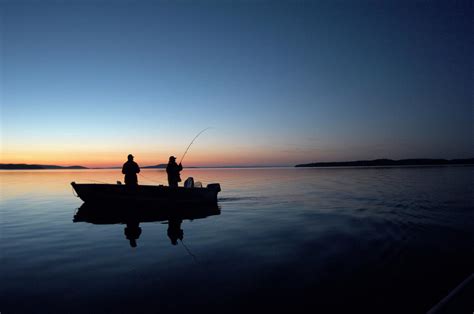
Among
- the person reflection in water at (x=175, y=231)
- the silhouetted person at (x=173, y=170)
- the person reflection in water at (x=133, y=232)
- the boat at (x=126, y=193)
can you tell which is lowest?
the person reflection in water at (x=175, y=231)

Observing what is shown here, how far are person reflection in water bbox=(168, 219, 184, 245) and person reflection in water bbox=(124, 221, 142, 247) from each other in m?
1.24

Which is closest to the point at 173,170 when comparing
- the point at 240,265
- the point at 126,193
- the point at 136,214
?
the point at 126,193

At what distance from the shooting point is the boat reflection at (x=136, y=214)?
1529 centimetres

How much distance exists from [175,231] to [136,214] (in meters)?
5.47

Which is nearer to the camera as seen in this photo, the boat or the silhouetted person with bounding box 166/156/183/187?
the boat

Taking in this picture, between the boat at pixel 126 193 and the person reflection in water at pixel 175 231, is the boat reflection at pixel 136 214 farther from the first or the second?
the boat at pixel 126 193

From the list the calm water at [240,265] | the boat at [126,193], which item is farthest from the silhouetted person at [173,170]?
the calm water at [240,265]

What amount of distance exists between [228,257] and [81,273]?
3.76m

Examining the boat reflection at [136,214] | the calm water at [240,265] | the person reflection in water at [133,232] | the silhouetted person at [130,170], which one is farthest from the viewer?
the silhouetted person at [130,170]

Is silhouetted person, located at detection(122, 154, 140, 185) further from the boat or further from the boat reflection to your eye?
the boat reflection

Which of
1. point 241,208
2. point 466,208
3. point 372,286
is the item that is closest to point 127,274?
point 372,286

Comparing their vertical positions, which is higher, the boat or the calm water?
the boat

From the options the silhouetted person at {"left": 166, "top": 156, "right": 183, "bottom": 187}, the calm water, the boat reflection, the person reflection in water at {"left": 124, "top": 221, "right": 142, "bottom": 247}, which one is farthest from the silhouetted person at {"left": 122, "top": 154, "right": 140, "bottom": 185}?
the calm water

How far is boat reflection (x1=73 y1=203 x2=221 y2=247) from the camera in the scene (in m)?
15.3
